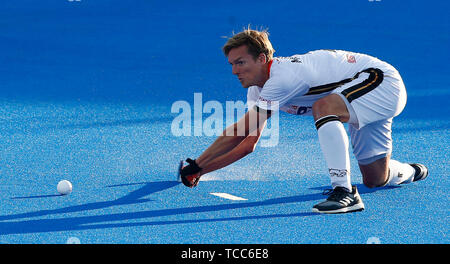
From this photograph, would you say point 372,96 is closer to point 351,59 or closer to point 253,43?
point 351,59

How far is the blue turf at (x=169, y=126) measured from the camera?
200 inches

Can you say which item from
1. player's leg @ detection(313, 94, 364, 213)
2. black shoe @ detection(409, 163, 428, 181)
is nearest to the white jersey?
player's leg @ detection(313, 94, 364, 213)

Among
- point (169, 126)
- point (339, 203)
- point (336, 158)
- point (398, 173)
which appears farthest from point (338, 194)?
point (169, 126)

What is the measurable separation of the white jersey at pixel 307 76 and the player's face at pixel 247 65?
0.27ft

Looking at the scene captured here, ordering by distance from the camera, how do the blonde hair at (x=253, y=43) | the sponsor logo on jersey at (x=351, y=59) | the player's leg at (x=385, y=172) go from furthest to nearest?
the player's leg at (x=385, y=172) → the sponsor logo on jersey at (x=351, y=59) → the blonde hair at (x=253, y=43)

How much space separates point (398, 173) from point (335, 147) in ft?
3.53

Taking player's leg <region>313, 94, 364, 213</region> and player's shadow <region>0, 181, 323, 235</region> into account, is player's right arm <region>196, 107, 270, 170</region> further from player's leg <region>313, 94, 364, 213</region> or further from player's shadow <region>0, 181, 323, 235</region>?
player's leg <region>313, 94, 364, 213</region>

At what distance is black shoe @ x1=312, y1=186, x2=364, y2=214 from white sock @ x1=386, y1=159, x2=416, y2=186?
32.8 inches

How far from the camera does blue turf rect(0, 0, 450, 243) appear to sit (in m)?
5.07

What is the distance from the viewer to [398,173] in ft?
20.0

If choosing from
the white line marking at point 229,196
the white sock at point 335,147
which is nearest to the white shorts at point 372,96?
the white sock at point 335,147

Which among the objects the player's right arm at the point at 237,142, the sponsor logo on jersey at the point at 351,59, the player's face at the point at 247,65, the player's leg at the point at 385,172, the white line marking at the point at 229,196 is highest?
the sponsor logo on jersey at the point at 351,59

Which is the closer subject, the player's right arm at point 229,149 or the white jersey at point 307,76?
the white jersey at point 307,76

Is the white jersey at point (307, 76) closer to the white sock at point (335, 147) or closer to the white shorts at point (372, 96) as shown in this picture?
the white shorts at point (372, 96)
